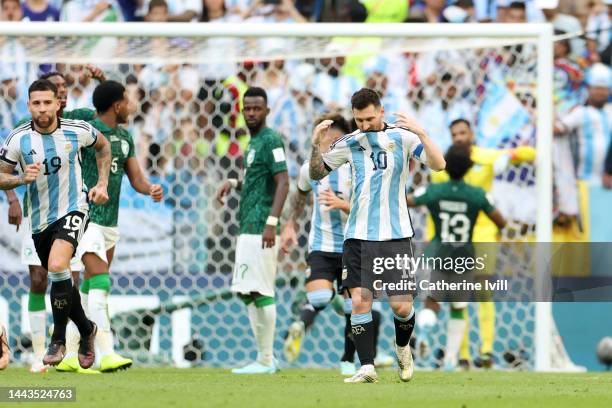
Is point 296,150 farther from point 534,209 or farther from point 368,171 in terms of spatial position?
point 368,171

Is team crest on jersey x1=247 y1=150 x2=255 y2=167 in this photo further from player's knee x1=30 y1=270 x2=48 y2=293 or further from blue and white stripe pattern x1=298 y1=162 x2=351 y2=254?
player's knee x1=30 y1=270 x2=48 y2=293

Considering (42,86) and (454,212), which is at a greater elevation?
(42,86)

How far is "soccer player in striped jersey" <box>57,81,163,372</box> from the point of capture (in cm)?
972

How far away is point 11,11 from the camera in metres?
14.9

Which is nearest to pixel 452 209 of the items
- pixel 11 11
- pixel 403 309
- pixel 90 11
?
pixel 403 309

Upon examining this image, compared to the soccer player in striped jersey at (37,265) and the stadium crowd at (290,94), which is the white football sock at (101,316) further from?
the stadium crowd at (290,94)

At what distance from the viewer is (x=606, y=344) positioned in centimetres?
1201

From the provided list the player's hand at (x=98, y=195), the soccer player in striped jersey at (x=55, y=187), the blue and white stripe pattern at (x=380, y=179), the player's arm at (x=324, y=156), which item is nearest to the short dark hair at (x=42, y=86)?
the soccer player in striped jersey at (x=55, y=187)

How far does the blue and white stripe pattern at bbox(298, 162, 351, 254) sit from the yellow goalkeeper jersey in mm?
1846

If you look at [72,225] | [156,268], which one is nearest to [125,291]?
[156,268]

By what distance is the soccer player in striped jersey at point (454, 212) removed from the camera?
11617mm

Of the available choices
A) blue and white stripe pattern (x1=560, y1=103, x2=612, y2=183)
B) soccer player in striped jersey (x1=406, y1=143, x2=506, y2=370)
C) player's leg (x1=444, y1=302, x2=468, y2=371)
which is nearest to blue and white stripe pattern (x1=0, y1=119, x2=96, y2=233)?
soccer player in striped jersey (x1=406, y1=143, x2=506, y2=370)

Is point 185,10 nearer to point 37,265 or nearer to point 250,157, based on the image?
point 250,157

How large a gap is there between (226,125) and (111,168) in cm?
251
